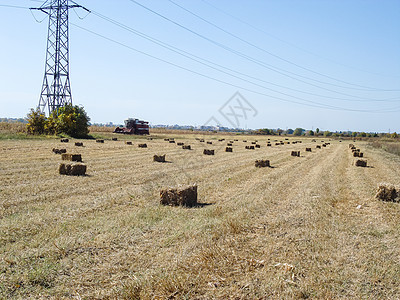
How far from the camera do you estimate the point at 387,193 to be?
11672 millimetres

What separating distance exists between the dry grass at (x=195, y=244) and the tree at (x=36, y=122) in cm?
3629

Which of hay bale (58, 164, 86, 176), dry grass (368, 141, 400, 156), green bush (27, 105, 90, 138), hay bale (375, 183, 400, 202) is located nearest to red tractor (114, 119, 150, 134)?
green bush (27, 105, 90, 138)

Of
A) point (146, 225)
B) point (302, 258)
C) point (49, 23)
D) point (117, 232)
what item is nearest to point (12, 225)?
point (117, 232)

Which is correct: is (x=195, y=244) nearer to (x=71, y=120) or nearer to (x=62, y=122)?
(x=62, y=122)

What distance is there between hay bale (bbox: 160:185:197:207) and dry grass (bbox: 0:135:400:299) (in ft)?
1.27

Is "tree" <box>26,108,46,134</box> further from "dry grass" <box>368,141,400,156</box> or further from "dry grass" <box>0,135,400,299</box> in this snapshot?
"dry grass" <box>368,141,400,156</box>

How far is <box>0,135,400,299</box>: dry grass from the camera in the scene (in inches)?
199

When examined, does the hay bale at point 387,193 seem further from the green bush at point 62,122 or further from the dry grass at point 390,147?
the green bush at point 62,122

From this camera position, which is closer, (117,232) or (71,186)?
(117,232)

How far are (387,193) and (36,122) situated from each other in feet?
147

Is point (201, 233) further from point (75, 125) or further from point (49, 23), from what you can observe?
point (49, 23)

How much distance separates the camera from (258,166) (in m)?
21.3

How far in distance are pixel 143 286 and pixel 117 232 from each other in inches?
101

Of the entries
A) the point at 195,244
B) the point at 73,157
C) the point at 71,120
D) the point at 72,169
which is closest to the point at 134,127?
the point at 71,120
